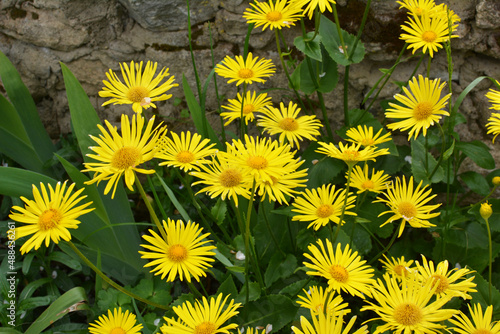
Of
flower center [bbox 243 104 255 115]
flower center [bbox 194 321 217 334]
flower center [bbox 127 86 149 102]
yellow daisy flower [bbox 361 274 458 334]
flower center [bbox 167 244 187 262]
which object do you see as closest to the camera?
yellow daisy flower [bbox 361 274 458 334]

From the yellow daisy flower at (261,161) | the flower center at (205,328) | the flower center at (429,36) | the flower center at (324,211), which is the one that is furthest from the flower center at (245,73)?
the flower center at (205,328)

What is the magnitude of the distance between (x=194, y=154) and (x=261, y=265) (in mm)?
482

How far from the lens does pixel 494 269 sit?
1.68 meters

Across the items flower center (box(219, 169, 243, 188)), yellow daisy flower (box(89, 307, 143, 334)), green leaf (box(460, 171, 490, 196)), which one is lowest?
yellow daisy flower (box(89, 307, 143, 334))

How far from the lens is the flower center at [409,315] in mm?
1022

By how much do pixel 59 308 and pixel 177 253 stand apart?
0.53m

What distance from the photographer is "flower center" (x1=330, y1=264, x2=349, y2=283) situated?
1158 millimetres

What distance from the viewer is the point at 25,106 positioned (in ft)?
6.25

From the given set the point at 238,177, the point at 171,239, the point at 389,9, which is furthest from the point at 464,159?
the point at 171,239

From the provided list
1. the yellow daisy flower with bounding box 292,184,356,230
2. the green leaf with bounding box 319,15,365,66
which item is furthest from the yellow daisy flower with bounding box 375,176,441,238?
the green leaf with bounding box 319,15,365,66

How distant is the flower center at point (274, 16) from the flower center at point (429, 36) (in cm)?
49

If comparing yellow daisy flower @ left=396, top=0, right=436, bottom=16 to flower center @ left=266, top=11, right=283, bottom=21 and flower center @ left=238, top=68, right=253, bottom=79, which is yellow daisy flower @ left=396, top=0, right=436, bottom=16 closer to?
flower center @ left=266, top=11, right=283, bottom=21

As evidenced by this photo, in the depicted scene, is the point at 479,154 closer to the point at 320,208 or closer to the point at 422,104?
the point at 422,104

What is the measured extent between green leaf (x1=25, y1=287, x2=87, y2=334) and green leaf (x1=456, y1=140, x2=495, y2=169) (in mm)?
1398
